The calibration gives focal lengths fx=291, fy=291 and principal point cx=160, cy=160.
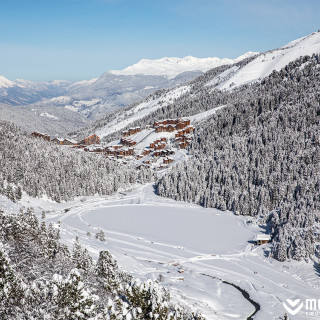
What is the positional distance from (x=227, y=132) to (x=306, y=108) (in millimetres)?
43155

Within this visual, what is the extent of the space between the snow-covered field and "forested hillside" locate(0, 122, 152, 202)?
5698 mm

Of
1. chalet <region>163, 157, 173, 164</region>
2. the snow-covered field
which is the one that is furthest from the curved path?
chalet <region>163, 157, 173, 164</region>

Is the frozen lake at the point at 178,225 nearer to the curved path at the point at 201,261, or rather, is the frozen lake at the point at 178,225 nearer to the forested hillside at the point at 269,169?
the curved path at the point at 201,261

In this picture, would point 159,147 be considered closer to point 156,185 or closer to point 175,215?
point 156,185

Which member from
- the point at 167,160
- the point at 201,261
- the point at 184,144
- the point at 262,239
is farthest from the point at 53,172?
the point at 184,144

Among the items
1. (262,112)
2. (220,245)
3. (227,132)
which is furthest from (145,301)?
(262,112)

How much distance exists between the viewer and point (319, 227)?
88.6 meters

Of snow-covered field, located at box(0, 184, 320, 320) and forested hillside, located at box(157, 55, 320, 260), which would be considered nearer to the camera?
snow-covered field, located at box(0, 184, 320, 320)

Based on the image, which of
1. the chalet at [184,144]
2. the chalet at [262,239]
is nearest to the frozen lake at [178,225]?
the chalet at [262,239]

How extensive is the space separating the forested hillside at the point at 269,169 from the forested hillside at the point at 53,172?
2359cm

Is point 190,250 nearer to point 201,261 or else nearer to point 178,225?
point 201,261

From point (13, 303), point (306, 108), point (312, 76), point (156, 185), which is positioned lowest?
point (156, 185)

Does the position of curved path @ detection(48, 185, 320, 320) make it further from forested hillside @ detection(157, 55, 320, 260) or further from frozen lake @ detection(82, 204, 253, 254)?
forested hillside @ detection(157, 55, 320, 260)

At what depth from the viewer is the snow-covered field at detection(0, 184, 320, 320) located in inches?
2208
